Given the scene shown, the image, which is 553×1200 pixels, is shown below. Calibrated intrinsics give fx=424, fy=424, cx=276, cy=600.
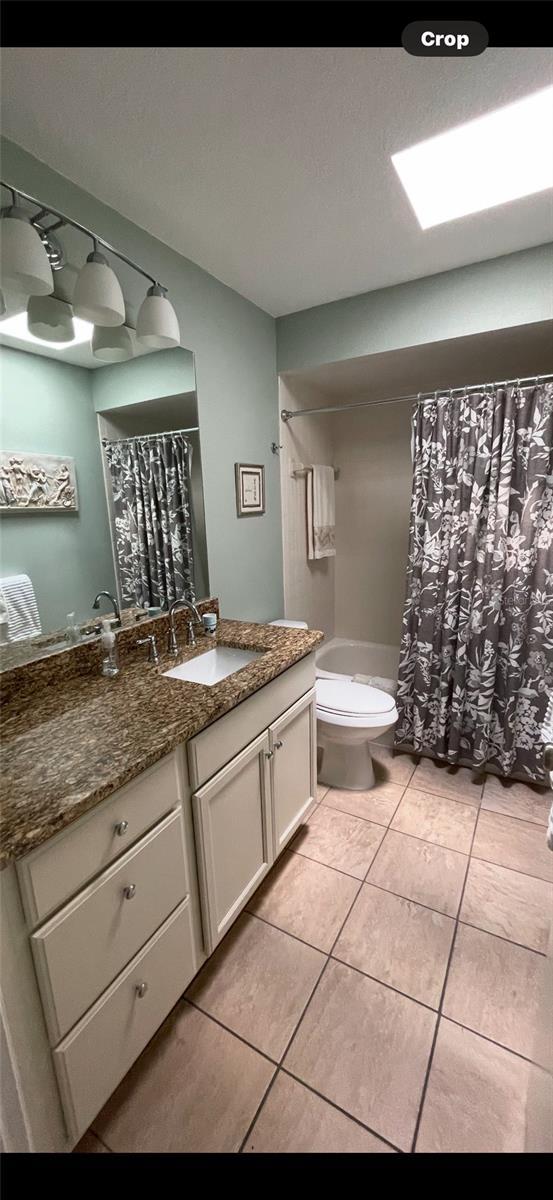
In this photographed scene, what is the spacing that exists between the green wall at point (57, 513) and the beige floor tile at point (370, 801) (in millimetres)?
1416

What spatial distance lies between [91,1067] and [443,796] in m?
1.65

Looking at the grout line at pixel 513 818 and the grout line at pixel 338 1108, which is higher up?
the grout line at pixel 513 818

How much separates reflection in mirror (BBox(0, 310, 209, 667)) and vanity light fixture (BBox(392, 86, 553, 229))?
937 millimetres

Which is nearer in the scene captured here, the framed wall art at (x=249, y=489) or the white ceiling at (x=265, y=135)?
the white ceiling at (x=265, y=135)

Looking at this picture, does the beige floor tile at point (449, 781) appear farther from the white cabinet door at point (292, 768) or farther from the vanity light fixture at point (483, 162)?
the vanity light fixture at point (483, 162)

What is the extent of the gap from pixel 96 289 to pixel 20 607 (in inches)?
34.7

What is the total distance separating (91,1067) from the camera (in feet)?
2.80

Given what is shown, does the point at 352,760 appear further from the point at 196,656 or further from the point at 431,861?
the point at 196,656

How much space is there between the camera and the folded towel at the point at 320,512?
2678 mm

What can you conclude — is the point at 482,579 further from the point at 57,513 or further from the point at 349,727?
the point at 57,513

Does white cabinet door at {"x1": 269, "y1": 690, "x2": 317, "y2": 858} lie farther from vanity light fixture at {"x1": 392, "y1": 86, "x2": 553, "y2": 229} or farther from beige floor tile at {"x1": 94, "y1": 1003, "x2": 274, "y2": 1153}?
vanity light fixture at {"x1": 392, "y1": 86, "x2": 553, "y2": 229}

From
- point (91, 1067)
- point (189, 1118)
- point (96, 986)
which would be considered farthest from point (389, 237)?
point (189, 1118)

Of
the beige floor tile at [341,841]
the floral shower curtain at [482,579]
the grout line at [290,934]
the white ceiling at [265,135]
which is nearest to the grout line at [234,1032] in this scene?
the grout line at [290,934]

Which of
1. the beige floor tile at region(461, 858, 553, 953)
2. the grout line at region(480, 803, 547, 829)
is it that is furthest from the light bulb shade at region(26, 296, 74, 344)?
the grout line at region(480, 803, 547, 829)
